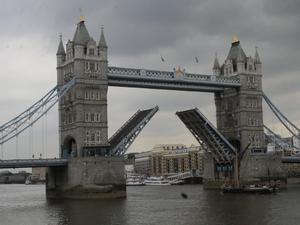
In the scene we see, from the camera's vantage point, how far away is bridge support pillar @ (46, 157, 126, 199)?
7800cm

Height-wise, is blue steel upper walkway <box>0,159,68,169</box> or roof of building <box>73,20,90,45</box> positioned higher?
roof of building <box>73,20,90,45</box>

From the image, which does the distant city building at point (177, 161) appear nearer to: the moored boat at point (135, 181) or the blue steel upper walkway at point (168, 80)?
the moored boat at point (135, 181)

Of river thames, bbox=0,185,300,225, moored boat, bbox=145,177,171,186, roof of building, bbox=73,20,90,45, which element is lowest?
river thames, bbox=0,185,300,225

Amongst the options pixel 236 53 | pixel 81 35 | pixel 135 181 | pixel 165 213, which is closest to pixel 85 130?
pixel 81 35

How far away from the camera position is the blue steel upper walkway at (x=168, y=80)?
86.6m

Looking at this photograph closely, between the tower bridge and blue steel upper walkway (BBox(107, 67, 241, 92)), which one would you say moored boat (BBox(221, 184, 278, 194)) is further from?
blue steel upper walkway (BBox(107, 67, 241, 92))

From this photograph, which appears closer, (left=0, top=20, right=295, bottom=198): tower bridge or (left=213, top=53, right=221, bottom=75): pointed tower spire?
(left=0, top=20, right=295, bottom=198): tower bridge

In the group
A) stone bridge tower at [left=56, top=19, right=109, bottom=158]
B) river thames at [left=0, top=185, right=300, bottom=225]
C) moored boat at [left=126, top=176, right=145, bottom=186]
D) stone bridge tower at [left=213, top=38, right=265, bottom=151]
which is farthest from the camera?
moored boat at [left=126, top=176, right=145, bottom=186]

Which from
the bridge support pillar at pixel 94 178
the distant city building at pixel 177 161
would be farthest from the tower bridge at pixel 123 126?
the distant city building at pixel 177 161

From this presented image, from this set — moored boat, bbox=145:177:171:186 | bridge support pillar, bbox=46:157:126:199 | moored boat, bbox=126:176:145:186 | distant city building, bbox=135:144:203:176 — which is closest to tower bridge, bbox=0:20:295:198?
bridge support pillar, bbox=46:157:126:199

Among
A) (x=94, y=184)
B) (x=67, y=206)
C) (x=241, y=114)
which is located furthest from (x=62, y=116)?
(x=241, y=114)

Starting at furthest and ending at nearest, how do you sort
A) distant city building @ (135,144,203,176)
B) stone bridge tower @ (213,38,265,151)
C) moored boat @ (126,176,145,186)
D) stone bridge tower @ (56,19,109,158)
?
distant city building @ (135,144,203,176) → moored boat @ (126,176,145,186) → stone bridge tower @ (213,38,265,151) → stone bridge tower @ (56,19,109,158)

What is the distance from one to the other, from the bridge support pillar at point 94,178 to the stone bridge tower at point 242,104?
1054 inches

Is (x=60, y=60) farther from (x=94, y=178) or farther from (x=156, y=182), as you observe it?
(x=156, y=182)
